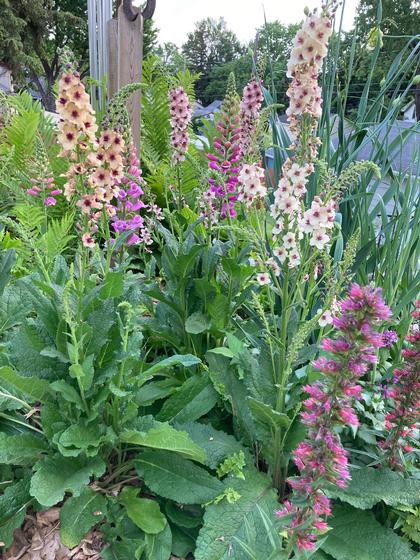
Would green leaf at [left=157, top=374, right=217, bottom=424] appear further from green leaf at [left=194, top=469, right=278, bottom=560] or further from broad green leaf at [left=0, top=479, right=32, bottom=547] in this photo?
broad green leaf at [left=0, top=479, right=32, bottom=547]

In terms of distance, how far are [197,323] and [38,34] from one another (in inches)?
1037

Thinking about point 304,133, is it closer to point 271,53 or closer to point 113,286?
point 113,286

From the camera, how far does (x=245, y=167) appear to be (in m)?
1.69

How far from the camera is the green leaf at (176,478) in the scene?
4.54 ft

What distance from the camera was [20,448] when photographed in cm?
142

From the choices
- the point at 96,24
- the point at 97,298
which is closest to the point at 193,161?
the point at 97,298

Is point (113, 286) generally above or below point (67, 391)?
above

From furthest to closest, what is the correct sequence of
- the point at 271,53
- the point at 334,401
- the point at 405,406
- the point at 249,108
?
the point at 271,53 < the point at 249,108 < the point at 405,406 < the point at 334,401

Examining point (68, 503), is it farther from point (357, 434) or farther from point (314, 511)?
point (357, 434)

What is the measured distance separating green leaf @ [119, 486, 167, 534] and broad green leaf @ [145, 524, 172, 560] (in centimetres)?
3

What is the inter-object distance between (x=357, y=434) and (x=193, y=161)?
1268 millimetres

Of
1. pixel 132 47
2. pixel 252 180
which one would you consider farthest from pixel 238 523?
pixel 132 47

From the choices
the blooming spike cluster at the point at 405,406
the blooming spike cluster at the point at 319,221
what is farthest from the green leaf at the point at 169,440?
the blooming spike cluster at the point at 319,221

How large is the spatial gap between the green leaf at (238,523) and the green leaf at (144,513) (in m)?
0.13
